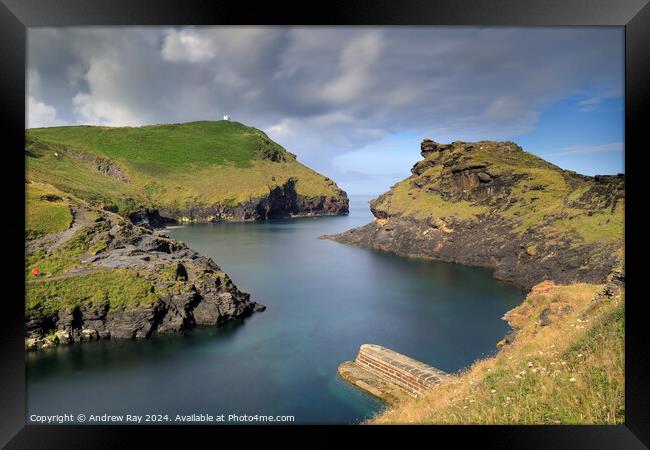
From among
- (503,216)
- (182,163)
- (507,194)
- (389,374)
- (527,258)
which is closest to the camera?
(389,374)

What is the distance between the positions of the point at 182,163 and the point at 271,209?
135 ft

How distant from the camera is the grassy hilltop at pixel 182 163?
143750mm

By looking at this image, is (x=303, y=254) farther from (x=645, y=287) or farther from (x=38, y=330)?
(x=645, y=287)

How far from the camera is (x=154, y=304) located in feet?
106

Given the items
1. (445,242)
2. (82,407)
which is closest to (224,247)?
(445,242)

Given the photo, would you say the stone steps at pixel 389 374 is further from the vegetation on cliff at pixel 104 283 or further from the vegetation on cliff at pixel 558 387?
the vegetation on cliff at pixel 104 283

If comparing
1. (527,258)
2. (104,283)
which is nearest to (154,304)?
(104,283)

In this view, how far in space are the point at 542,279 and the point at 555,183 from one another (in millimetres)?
25172

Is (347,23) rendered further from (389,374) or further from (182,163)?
(182,163)

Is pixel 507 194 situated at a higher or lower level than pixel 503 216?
higher

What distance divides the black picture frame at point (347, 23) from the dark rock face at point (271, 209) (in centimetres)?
13335

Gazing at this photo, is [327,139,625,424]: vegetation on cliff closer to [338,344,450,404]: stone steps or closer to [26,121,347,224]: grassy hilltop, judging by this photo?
[338,344,450,404]: stone steps

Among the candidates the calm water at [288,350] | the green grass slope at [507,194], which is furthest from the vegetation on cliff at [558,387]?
the green grass slope at [507,194]

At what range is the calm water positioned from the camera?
2123 centimetres
